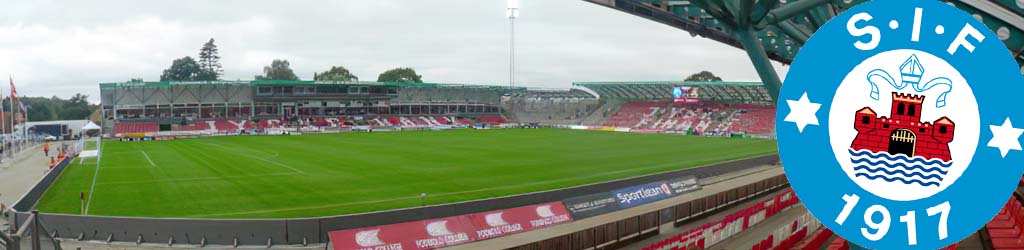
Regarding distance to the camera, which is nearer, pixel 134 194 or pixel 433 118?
pixel 134 194

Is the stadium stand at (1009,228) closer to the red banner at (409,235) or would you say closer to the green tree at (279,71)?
the red banner at (409,235)

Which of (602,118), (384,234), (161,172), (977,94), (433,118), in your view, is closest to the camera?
(977,94)

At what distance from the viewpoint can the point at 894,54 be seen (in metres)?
2.35

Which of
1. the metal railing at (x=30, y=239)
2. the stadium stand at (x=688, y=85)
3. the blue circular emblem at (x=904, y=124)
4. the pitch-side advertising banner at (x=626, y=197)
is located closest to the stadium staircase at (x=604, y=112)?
the stadium stand at (x=688, y=85)

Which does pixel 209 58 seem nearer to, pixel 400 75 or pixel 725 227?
pixel 400 75

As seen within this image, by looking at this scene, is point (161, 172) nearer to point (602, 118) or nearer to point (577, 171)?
point (577, 171)

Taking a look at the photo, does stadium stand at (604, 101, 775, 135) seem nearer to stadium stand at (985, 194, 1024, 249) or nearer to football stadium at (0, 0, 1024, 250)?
football stadium at (0, 0, 1024, 250)

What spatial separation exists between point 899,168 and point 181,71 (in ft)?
400

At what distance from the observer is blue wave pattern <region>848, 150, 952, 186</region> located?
7.70 feet

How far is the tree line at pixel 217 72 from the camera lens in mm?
108188

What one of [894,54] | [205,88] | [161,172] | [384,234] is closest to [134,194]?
[161,172]

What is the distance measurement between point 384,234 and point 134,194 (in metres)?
15.6

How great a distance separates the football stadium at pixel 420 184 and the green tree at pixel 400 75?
51829mm

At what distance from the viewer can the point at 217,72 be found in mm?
117500
